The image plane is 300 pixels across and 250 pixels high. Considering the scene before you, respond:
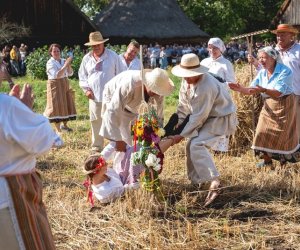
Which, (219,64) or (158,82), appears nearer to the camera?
(158,82)

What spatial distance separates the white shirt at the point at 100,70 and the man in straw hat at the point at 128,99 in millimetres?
2132

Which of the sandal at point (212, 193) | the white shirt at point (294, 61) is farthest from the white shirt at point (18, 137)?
the white shirt at point (294, 61)

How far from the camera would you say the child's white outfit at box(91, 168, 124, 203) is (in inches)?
203

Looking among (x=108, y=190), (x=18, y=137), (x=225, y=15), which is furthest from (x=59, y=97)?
(x=225, y=15)

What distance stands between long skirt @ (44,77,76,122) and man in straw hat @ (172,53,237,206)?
5.10 metres

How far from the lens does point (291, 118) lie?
634cm

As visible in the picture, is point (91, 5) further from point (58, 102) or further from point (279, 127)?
point (279, 127)

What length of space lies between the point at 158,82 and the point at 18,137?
2446 mm

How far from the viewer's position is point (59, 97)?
33.1 ft

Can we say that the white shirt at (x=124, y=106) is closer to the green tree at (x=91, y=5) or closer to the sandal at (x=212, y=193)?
the sandal at (x=212, y=193)

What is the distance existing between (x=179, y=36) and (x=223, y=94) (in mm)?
29803

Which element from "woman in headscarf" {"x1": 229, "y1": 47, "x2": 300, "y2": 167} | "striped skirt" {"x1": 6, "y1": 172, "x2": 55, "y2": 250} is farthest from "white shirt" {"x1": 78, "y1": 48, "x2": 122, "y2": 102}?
"striped skirt" {"x1": 6, "y1": 172, "x2": 55, "y2": 250}

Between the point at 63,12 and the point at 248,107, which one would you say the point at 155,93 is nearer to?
the point at 248,107

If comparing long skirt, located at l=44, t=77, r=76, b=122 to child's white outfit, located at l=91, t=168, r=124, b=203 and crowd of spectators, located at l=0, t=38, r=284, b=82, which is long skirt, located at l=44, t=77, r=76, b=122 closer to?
child's white outfit, located at l=91, t=168, r=124, b=203
